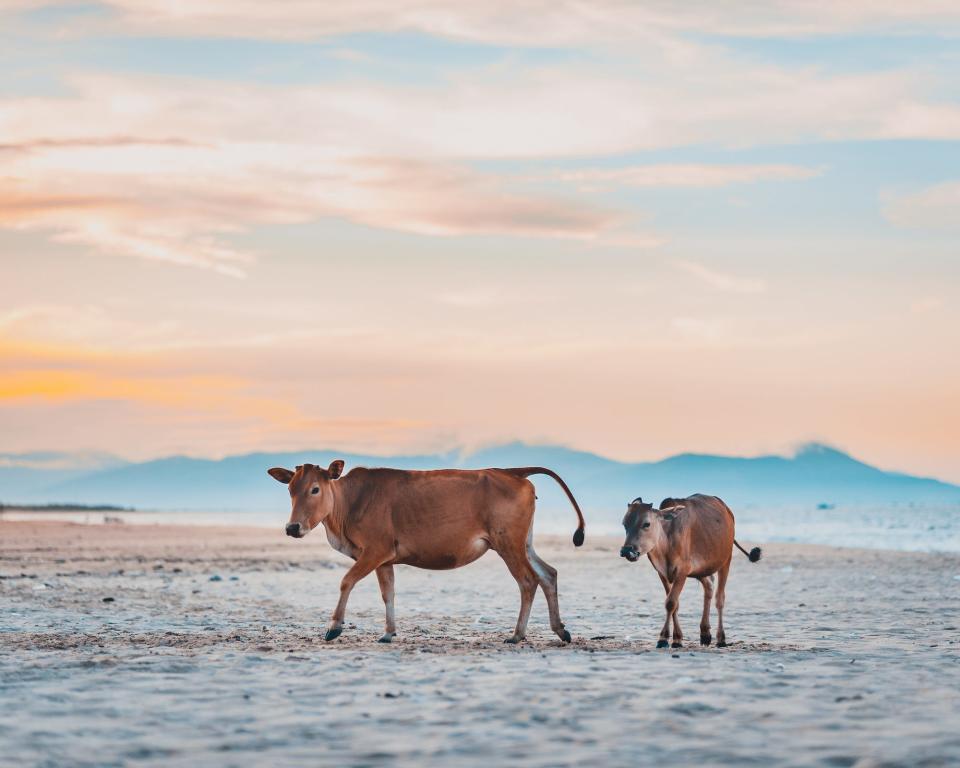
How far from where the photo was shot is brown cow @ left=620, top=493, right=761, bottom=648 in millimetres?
13875

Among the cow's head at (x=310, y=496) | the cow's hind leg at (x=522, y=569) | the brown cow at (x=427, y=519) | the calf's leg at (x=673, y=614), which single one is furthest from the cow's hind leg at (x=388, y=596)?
the calf's leg at (x=673, y=614)

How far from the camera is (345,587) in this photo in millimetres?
14109

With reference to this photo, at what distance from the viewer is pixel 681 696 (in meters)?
9.73

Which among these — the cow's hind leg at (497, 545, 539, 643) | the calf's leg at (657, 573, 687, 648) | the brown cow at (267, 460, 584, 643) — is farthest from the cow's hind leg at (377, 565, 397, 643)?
the calf's leg at (657, 573, 687, 648)

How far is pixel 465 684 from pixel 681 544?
15.2 ft

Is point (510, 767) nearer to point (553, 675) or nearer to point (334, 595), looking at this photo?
point (553, 675)

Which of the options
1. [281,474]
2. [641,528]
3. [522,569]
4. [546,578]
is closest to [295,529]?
[281,474]

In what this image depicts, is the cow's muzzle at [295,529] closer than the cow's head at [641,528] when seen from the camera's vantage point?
No

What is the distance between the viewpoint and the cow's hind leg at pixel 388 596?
1399 centimetres

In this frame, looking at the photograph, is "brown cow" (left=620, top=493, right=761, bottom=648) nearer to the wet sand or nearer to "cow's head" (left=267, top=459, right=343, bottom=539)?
the wet sand

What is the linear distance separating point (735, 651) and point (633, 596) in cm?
953

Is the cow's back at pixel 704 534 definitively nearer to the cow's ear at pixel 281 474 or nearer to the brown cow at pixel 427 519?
the brown cow at pixel 427 519

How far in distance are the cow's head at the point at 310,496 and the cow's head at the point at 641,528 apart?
332cm

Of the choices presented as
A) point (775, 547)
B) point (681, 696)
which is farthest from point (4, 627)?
point (775, 547)
